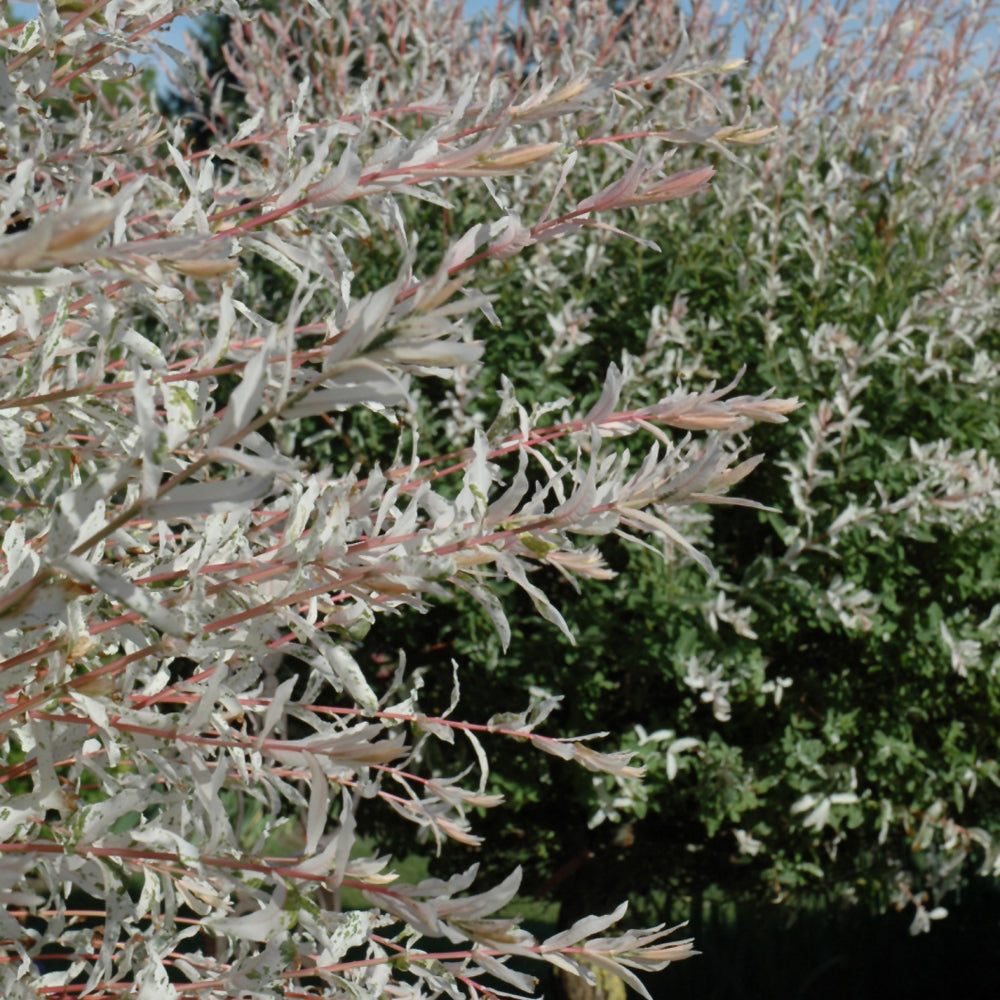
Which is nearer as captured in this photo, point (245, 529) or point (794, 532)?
point (245, 529)

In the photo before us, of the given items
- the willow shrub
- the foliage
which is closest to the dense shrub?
the willow shrub

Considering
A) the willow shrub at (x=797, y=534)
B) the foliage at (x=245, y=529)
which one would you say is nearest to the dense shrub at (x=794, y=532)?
the willow shrub at (x=797, y=534)

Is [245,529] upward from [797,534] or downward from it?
upward

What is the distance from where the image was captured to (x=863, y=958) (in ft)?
16.3

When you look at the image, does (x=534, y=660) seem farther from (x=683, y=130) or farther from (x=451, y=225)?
(x=683, y=130)

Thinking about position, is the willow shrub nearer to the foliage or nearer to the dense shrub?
the dense shrub

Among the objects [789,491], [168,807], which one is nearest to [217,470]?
[789,491]

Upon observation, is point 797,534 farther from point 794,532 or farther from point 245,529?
point 245,529

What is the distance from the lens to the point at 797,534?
344 centimetres

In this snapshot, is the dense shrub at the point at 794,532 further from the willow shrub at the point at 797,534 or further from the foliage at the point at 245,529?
the foliage at the point at 245,529

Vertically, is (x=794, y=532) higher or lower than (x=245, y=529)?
lower

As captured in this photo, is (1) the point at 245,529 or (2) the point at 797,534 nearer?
(1) the point at 245,529

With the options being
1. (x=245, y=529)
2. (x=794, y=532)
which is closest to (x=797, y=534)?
(x=794, y=532)

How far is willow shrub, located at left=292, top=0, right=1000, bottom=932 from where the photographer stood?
140 inches
